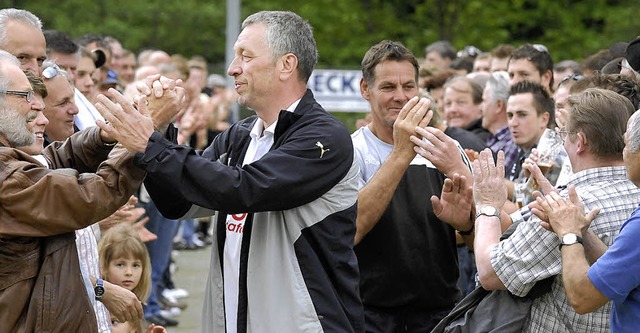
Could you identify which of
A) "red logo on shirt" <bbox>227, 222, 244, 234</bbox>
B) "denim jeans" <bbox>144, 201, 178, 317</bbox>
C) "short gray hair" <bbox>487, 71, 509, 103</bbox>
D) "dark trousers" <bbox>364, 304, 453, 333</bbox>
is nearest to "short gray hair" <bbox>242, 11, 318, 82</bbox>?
"red logo on shirt" <bbox>227, 222, 244, 234</bbox>

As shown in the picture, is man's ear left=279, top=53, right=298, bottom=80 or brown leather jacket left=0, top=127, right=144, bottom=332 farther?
man's ear left=279, top=53, right=298, bottom=80

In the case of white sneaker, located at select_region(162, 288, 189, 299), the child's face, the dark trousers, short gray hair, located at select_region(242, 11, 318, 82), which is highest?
short gray hair, located at select_region(242, 11, 318, 82)

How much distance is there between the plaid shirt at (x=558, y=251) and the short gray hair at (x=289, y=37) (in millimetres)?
1252

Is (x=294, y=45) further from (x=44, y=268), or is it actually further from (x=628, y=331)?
(x=628, y=331)

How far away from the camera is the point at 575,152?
5.07 m

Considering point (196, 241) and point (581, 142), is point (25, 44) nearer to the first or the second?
point (581, 142)

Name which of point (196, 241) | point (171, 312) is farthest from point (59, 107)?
point (196, 241)

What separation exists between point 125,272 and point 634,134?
4.10m

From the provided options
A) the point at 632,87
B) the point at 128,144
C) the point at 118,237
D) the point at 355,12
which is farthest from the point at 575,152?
the point at 355,12

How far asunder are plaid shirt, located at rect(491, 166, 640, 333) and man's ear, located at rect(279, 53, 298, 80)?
126 centimetres

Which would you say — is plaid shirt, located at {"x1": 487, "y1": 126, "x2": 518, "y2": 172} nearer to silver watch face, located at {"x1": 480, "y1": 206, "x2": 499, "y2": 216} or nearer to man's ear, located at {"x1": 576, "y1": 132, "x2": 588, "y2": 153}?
silver watch face, located at {"x1": 480, "y1": 206, "x2": 499, "y2": 216}

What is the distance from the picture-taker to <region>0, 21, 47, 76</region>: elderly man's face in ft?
20.7

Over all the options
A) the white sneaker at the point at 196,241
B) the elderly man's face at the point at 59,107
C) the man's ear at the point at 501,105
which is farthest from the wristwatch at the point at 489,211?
the white sneaker at the point at 196,241

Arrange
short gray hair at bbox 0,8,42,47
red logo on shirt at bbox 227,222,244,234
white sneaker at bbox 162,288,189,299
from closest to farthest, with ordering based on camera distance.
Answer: red logo on shirt at bbox 227,222,244,234 < short gray hair at bbox 0,8,42,47 < white sneaker at bbox 162,288,189,299
